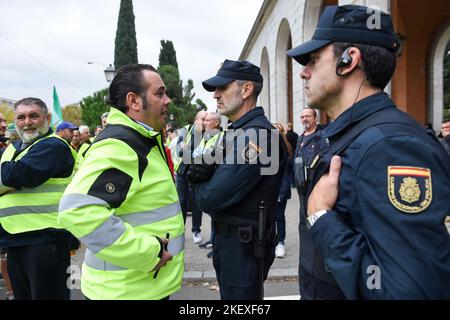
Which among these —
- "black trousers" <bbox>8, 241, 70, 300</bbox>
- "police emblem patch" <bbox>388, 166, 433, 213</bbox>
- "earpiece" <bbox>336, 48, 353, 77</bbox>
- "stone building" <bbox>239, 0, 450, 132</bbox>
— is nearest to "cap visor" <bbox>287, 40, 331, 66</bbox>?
"earpiece" <bbox>336, 48, 353, 77</bbox>

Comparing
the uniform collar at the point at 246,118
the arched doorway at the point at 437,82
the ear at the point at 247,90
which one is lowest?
the uniform collar at the point at 246,118

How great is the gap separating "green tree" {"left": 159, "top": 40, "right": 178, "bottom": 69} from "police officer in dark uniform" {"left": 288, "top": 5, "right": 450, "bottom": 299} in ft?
194

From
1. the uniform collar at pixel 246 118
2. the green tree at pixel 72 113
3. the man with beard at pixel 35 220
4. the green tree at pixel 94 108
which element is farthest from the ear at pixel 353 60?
the green tree at pixel 72 113

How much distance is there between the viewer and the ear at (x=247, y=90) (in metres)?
2.89

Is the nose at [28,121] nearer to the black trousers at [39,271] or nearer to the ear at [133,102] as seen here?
the black trousers at [39,271]

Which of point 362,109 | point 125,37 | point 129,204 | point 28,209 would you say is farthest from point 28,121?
point 125,37

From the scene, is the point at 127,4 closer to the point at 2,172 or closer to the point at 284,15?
the point at 284,15

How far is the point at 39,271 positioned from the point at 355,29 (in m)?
2.65

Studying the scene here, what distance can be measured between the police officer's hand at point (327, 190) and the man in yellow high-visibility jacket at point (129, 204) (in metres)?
0.83

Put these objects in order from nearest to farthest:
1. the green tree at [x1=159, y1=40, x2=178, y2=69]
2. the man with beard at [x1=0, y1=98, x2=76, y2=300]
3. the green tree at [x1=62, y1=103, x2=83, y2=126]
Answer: the man with beard at [x1=0, y1=98, x2=76, y2=300] → the green tree at [x1=159, y1=40, x2=178, y2=69] → the green tree at [x1=62, y1=103, x2=83, y2=126]

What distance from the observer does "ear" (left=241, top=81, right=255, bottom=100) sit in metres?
2.89

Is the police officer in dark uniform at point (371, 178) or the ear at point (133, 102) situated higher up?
the ear at point (133, 102)

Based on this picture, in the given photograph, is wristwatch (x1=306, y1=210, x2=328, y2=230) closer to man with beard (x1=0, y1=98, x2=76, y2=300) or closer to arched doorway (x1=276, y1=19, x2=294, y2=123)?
man with beard (x1=0, y1=98, x2=76, y2=300)

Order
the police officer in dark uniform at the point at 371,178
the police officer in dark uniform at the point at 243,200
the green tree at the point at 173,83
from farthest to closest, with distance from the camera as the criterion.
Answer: the green tree at the point at 173,83 < the police officer in dark uniform at the point at 243,200 < the police officer in dark uniform at the point at 371,178
